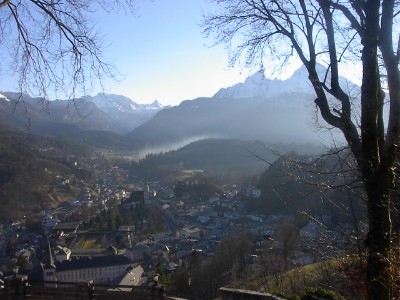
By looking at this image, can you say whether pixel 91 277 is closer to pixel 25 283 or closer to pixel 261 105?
pixel 25 283

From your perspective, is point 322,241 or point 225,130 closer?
point 322,241

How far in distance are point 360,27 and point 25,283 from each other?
19.9 feet

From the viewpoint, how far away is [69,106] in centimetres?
466

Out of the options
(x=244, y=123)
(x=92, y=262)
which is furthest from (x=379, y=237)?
(x=244, y=123)

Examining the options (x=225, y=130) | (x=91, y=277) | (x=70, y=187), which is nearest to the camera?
(x=91, y=277)

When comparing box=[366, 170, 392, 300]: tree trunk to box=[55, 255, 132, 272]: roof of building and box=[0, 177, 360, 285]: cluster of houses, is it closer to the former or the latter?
box=[0, 177, 360, 285]: cluster of houses

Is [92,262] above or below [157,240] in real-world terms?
above

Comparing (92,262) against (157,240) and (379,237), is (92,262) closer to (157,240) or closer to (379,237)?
(157,240)

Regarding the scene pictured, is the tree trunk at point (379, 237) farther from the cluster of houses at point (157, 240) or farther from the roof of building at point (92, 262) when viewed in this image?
the roof of building at point (92, 262)

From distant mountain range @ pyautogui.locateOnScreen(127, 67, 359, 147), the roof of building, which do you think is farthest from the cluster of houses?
distant mountain range @ pyautogui.locateOnScreen(127, 67, 359, 147)

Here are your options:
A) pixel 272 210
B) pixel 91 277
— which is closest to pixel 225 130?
pixel 272 210

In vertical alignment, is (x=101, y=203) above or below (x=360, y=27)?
below

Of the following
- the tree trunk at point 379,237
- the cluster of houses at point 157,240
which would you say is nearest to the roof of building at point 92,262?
the cluster of houses at point 157,240

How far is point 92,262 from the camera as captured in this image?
27969 mm
